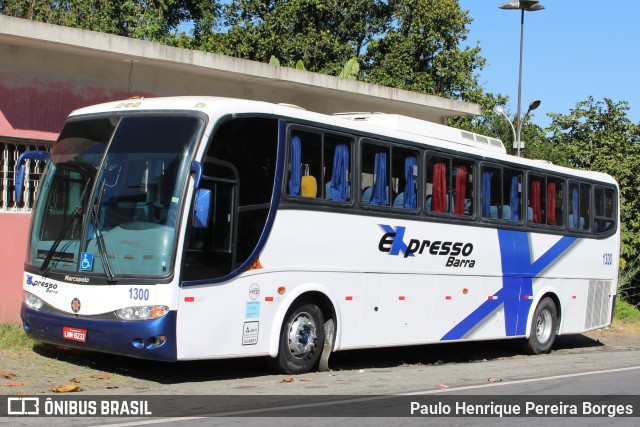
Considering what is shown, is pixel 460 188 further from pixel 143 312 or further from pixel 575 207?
pixel 143 312

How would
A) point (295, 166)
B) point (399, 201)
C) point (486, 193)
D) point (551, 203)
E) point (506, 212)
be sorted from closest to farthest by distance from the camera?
point (295, 166) → point (399, 201) → point (486, 193) → point (506, 212) → point (551, 203)

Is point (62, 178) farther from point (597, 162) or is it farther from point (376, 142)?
point (597, 162)

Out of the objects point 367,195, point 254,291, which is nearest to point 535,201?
point 367,195

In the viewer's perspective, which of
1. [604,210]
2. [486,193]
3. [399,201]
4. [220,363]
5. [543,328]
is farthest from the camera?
[604,210]

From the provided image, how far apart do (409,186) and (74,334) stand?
5.51 metres

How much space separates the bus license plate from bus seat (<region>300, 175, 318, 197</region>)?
323 centimetres

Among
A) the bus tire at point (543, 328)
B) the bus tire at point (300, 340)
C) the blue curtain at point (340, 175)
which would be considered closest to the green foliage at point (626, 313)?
the bus tire at point (543, 328)

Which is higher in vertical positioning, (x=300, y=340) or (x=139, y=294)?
(x=139, y=294)

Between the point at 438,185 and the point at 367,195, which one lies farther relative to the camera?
the point at 438,185

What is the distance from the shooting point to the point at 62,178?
1146 cm

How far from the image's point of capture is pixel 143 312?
10.4 meters

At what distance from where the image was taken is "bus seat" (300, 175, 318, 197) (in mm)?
12117

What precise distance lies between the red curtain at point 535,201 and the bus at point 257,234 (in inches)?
45.8

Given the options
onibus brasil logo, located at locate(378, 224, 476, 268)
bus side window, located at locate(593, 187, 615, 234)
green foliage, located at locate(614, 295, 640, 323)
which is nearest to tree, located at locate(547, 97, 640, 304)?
green foliage, located at locate(614, 295, 640, 323)
